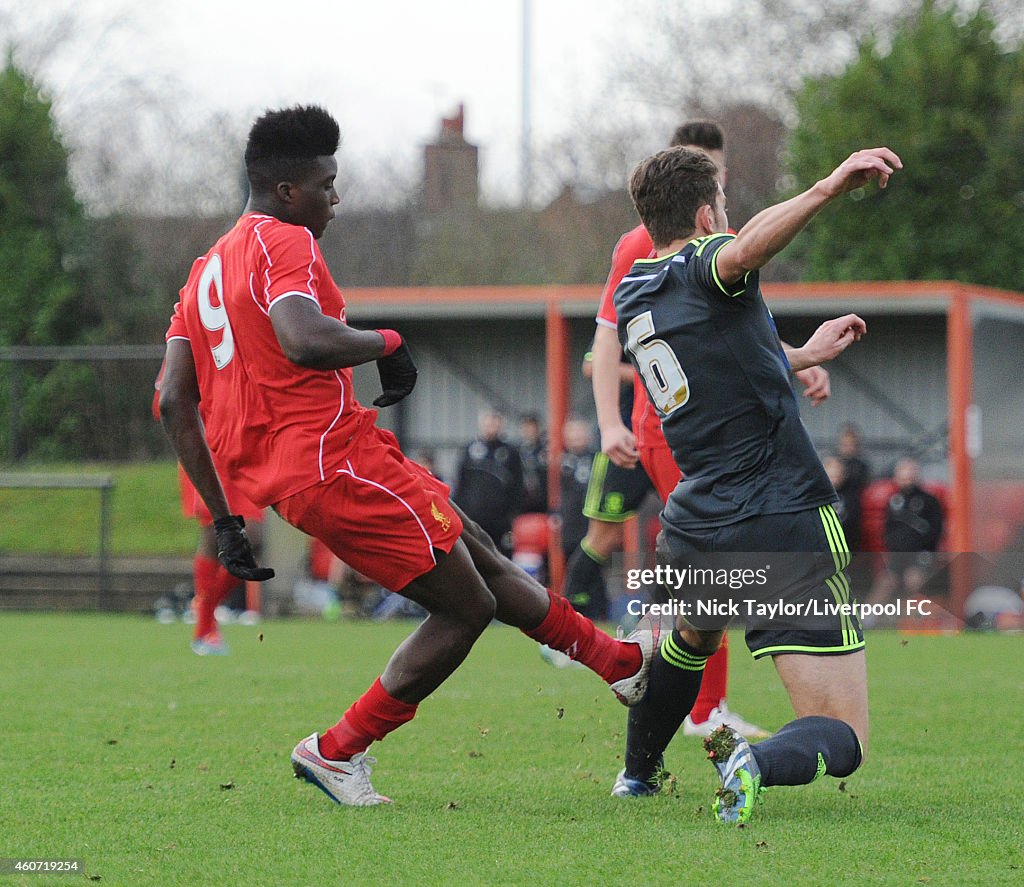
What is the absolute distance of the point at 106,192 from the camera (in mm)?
29266

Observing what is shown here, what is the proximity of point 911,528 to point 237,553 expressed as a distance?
11197 millimetres

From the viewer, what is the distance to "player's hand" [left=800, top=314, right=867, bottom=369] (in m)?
4.75

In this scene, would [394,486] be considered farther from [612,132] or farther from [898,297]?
[612,132]

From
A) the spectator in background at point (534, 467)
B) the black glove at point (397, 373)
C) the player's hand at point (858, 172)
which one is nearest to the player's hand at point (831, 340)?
the player's hand at point (858, 172)

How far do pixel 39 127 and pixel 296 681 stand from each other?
774 inches

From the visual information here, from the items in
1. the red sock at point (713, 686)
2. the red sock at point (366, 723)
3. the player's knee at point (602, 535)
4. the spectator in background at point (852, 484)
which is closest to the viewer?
the red sock at point (366, 723)

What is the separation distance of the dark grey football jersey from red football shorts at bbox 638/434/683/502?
1.74 metres

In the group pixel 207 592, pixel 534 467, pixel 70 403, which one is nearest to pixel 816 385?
pixel 207 592

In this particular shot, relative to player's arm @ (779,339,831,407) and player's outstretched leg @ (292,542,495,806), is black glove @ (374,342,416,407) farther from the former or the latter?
player's arm @ (779,339,831,407)

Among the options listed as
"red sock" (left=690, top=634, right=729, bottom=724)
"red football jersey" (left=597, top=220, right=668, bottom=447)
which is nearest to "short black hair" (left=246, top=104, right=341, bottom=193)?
"red football jersey" (left=597, top=220, right=668, bottom=447)

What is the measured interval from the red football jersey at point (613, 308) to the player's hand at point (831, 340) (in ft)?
5.01

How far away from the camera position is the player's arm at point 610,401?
20.9ft

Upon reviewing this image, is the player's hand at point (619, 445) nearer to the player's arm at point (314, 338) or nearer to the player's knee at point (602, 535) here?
the player's knee at point (602, 535)

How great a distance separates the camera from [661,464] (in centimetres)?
645
